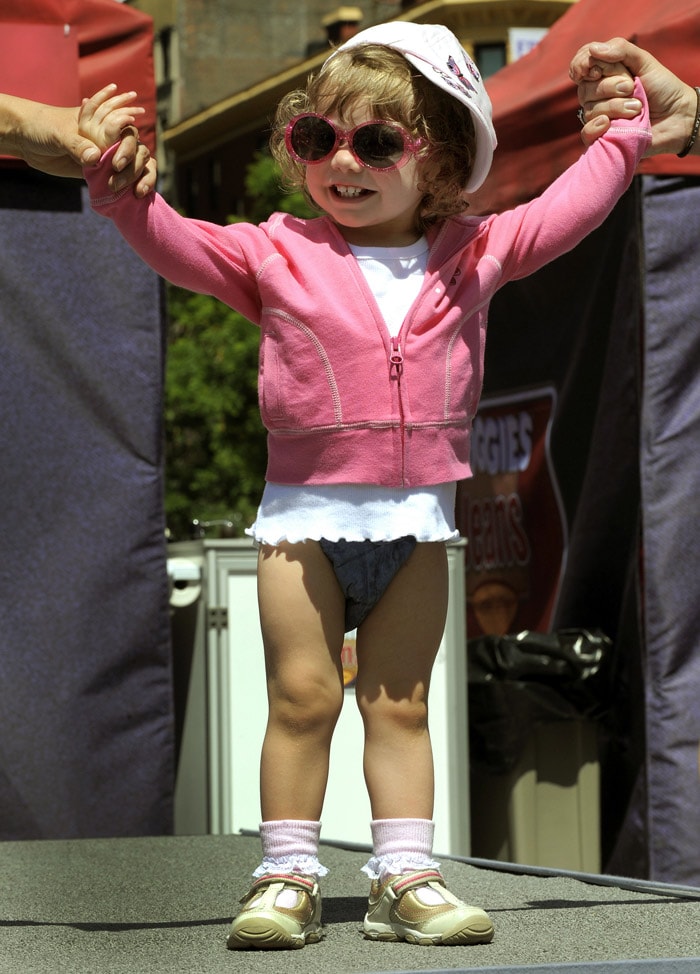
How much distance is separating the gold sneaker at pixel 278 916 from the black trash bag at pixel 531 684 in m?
2.15

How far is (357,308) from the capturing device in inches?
109

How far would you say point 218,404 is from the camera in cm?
2736

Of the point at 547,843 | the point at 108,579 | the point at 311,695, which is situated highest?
the point at 108,579

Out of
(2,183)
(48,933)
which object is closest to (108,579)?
(2,183)

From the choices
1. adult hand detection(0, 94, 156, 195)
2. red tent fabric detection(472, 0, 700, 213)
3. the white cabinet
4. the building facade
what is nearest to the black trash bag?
the white cabinet

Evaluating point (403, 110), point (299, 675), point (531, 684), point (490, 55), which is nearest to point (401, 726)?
point (299, 675)

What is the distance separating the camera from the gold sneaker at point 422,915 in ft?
8.20

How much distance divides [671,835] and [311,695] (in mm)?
1961

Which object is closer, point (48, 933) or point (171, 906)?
point (48, 933)

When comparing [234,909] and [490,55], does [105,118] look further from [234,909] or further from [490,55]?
[490,55]

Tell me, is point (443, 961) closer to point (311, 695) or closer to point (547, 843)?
point (311, 695)

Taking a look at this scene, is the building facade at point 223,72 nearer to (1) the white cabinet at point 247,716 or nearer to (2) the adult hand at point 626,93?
(1) the white cabinet at point 247,716

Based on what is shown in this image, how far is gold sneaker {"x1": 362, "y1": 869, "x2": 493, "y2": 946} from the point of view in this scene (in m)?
2.50

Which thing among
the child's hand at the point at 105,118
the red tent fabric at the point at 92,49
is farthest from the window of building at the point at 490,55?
the child's hand at the point at 105,118
